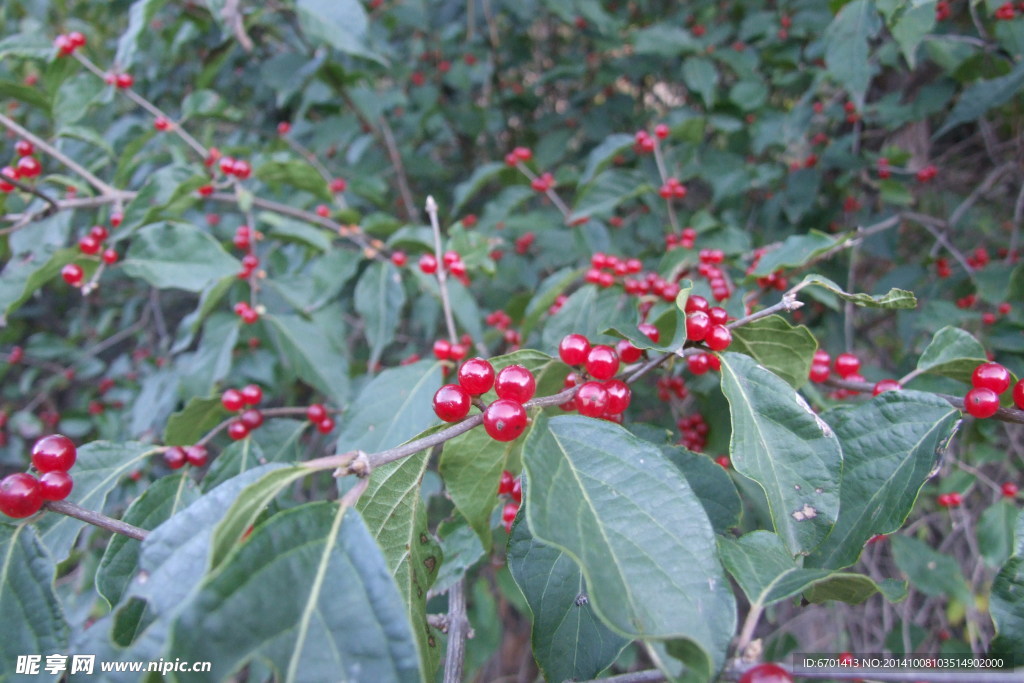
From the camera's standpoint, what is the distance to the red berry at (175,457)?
139cm

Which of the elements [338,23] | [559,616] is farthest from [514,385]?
[338,23]

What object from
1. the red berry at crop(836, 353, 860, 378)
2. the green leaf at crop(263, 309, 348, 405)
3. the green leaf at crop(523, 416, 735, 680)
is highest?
the green leaf at crop(523, 416, 735, 680)

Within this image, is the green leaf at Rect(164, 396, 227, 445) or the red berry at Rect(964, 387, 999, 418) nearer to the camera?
the red berry at Rect(964, 387, 999, 418)

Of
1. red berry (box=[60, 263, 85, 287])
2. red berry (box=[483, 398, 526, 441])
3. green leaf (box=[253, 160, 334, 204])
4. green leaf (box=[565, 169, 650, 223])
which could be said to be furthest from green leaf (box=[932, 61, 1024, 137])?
red berry (box=[60, 263, 85, 287])

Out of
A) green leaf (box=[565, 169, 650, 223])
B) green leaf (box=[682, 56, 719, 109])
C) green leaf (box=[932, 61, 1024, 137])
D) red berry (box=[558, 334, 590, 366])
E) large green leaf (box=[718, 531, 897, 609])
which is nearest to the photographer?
large green leaf (box=[718, 531, 897, 609])

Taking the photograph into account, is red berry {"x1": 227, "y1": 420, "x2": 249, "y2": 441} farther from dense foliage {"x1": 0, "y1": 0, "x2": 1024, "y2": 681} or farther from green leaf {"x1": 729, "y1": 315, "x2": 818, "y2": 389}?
green leaf {"x1": 729, "y1": 315, "x2": 818, "y2": 389}

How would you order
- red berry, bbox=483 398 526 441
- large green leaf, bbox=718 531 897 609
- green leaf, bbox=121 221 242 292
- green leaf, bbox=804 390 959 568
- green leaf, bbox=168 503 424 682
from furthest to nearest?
green leaf, bbox=121 221 242 292 < green leaf, bbox=804 390 959 568 < red berry, bbox=483 398 526 441 < large green leaf, bbox=718 531 897 609 < green leaf, bbox=168 503 424 682

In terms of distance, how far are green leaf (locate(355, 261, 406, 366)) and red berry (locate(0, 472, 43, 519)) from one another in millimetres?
1124

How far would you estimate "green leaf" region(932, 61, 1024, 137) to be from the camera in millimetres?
2000

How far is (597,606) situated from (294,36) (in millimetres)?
3167

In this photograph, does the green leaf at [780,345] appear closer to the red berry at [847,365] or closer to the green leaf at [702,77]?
the red berry at [847,365]

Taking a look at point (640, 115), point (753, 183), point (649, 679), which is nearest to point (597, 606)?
point (649, 679)

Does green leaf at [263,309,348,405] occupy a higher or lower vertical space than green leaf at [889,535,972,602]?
higher

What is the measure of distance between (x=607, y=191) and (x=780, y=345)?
126 cm
